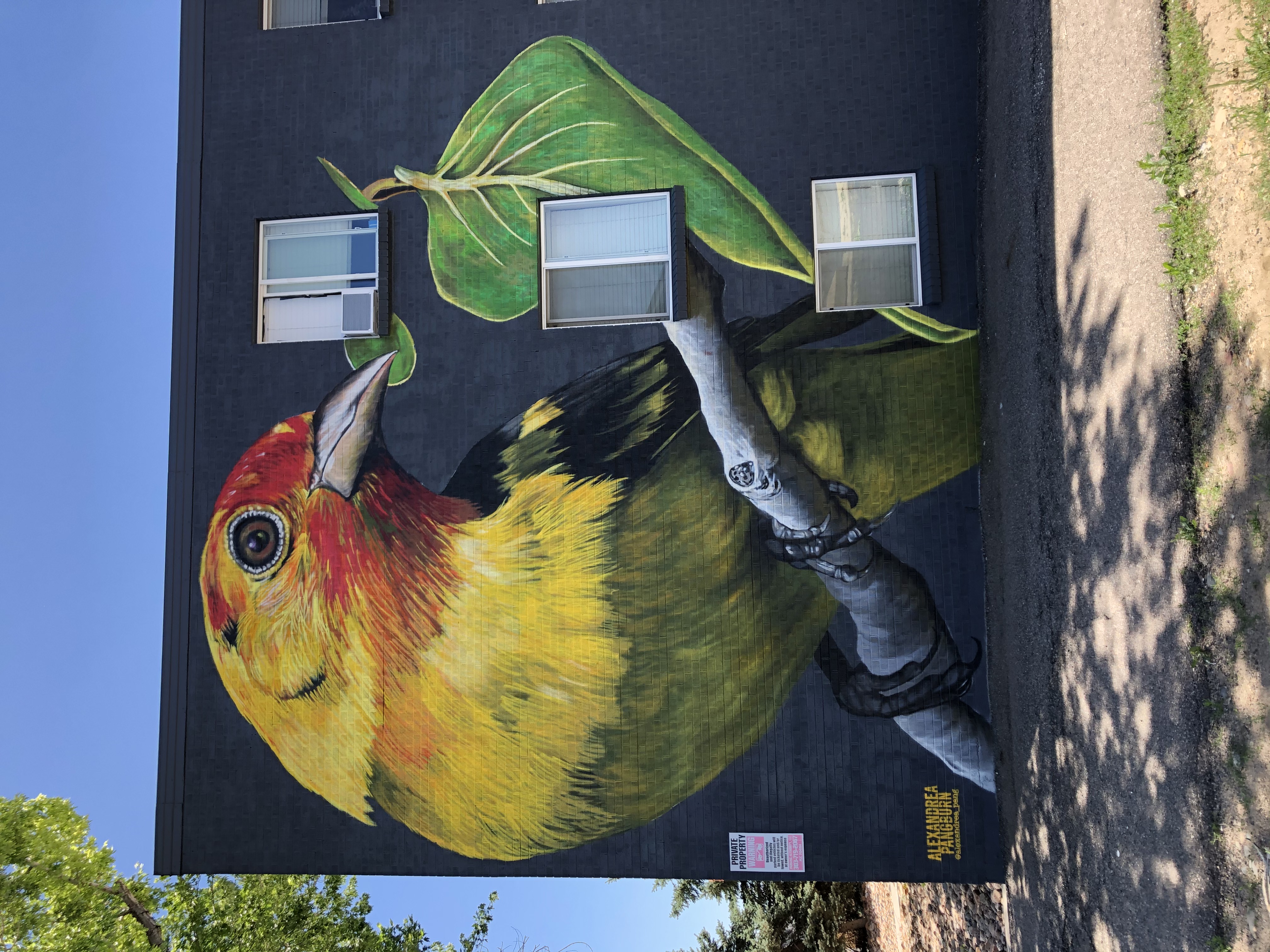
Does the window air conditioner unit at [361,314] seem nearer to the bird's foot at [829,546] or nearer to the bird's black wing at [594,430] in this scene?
the bird's black wing at [594,430]

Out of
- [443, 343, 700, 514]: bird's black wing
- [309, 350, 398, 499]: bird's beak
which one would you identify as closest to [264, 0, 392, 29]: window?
[309, 350, 398, 499]: bird's beak

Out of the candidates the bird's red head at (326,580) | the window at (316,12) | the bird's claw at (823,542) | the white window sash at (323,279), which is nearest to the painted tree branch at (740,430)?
the bird's claw at (823,542)

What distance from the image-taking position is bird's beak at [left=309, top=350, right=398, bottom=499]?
11609 mm

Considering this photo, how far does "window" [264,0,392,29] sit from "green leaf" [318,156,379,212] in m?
1.98

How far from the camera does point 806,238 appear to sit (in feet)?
36.9

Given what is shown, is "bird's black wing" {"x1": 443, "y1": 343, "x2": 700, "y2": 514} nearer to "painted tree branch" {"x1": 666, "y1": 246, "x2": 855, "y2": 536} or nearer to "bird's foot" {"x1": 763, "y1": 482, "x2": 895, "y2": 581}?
"painted tree branch" {"x1": 666, "y1": 246, "x2": 855, "y2": 536}

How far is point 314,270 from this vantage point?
475 inches

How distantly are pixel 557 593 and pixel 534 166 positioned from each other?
5.57 metres

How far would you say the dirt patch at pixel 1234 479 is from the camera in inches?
243

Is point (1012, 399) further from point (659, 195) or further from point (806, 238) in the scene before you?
point (659, 195)

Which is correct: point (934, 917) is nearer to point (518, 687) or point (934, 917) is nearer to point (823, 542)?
point (823, 542)

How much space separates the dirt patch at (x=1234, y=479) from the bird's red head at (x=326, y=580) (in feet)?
26.1

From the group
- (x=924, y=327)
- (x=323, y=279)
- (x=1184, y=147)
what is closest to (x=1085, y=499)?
(x=1184, y=147)

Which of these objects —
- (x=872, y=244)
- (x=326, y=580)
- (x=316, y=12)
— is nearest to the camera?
(x=872, y=244)
